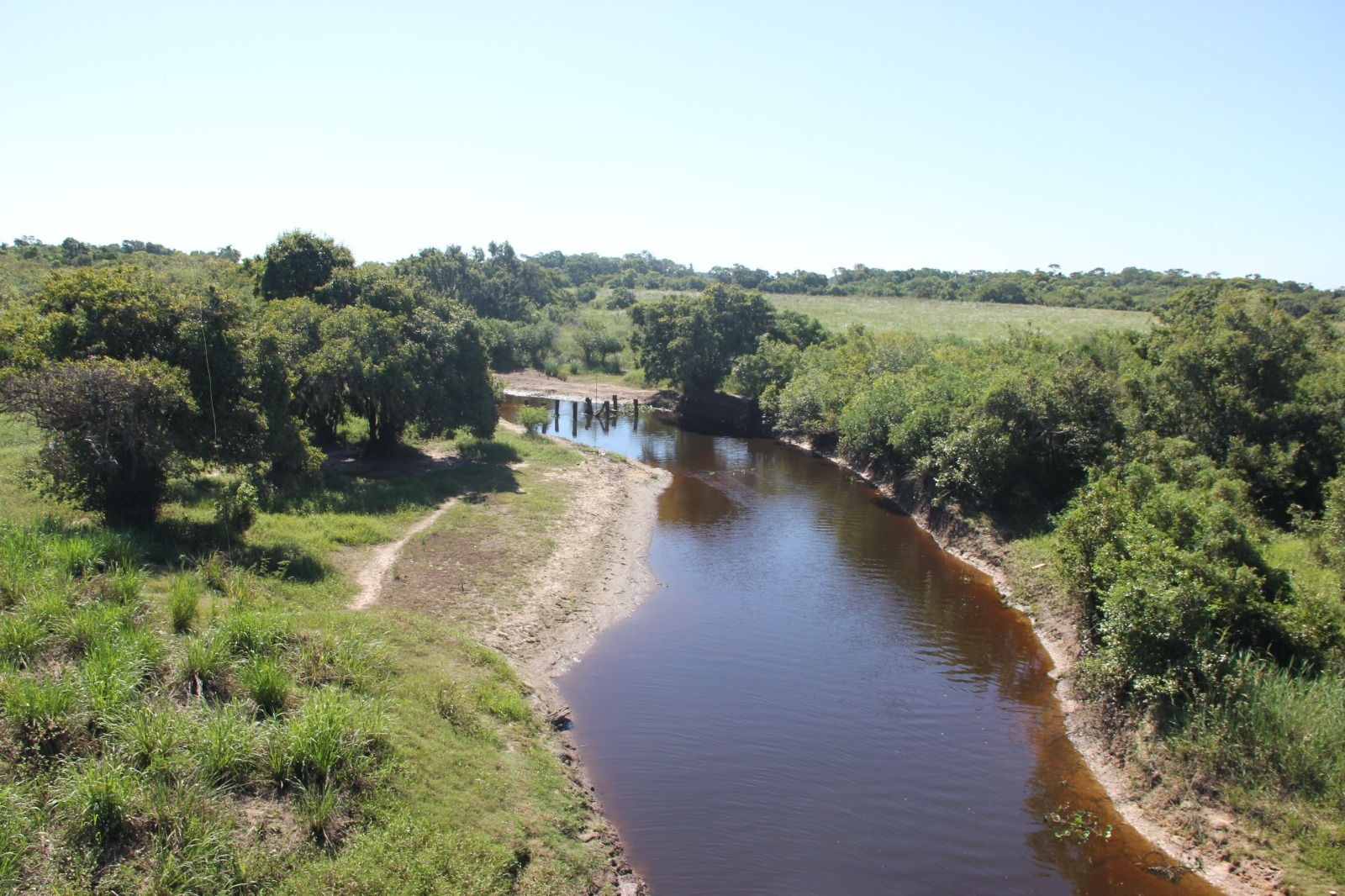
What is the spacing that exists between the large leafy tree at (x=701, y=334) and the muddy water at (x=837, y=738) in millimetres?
30661

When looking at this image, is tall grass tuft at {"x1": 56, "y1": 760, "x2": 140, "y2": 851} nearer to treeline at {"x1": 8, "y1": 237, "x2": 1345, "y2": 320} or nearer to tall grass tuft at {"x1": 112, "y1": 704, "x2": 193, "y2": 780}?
tall grass tuft at {"x1": 112, "y1": 704, "x2": 193, "y2": 780}

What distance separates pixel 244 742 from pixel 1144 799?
16762 mm

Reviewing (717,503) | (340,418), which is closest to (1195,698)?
(717,503)

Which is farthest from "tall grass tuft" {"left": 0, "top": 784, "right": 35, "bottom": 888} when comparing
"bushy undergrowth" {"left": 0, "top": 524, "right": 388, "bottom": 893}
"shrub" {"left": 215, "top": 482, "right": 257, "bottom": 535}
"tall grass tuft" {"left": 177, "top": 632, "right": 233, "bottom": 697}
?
"shrub" {"left": 215, "top": 482, "right": 257, "bottom": 535}

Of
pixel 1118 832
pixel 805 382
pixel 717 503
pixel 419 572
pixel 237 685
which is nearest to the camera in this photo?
pixel 237 685

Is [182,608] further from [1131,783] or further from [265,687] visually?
[1131,783]

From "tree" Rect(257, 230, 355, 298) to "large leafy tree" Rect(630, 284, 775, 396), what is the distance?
26113mm

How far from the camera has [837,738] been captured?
1808cm

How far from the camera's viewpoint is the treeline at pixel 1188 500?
50.2ft

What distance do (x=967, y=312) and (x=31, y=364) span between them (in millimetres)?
88192

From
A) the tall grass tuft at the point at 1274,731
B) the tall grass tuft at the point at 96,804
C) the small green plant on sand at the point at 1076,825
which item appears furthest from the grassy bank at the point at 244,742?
the tall grass tuft at the point at 1274,731

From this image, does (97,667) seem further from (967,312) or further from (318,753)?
(967,312)

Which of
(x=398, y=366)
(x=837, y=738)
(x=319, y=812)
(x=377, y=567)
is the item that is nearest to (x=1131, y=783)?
(x=837, y=738)

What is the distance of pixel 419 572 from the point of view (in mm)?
24203
